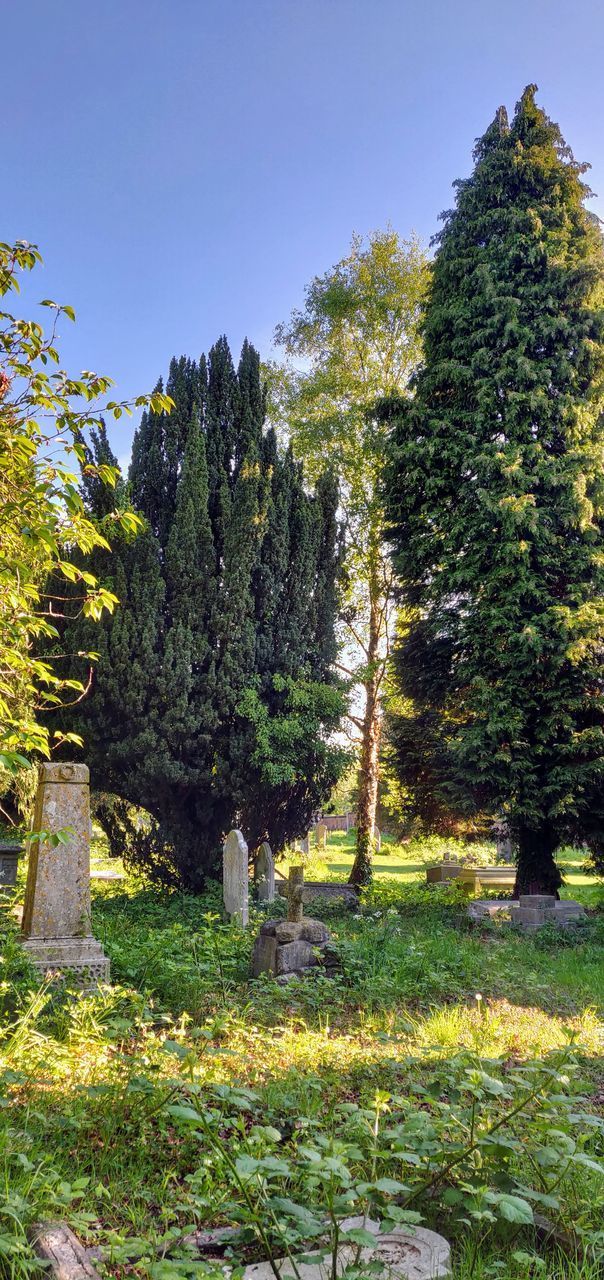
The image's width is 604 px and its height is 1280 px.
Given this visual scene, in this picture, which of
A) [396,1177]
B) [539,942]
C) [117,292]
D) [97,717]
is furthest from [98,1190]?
[97,717]

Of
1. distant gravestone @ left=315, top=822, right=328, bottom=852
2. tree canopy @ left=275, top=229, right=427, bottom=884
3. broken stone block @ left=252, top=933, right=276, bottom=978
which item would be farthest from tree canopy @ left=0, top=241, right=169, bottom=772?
distant gravestone @ left=315, top=822, right=328, bottom=852

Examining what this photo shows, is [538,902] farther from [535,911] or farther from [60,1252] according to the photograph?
[60,1252]

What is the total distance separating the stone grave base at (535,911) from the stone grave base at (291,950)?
4690 mm

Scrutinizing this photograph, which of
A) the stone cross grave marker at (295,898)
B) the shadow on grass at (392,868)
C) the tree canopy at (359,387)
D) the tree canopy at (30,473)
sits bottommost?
the shadow on grass at (392,868)

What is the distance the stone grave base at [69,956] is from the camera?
5.52 meters

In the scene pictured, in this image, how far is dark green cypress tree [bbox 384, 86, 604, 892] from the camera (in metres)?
11.0

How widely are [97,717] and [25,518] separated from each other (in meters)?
7.49

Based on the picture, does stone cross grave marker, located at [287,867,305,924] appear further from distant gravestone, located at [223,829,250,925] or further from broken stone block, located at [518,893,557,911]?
broken stone block, located at [518,893,557,911]

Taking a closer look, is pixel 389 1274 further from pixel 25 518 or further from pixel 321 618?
pixel 321 618

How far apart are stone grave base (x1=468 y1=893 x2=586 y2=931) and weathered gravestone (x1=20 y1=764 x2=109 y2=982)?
6.44 m

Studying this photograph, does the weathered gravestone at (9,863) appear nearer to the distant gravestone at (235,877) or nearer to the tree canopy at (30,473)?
the distant gravestone at (235,877)

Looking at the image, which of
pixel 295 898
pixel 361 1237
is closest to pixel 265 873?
pixel 295 898

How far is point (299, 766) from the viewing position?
38.0 ft

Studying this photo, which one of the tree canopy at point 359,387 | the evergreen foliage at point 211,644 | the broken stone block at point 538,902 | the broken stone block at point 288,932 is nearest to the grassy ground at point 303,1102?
the broken stone block at point 288,932
